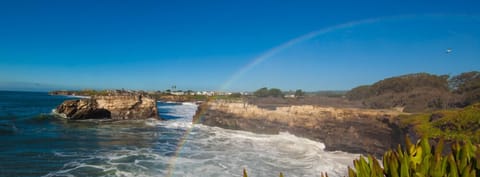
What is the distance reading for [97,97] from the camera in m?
36.4

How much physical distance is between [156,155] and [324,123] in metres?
14.2

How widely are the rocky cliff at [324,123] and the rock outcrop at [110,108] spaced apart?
7643 mm

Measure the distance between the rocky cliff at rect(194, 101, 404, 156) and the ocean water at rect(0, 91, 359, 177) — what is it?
4.66 ft

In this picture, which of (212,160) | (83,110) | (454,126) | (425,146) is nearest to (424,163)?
(425,146)

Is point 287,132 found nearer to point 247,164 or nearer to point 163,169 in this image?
point 247,164

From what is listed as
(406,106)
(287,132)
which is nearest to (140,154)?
(287,132)

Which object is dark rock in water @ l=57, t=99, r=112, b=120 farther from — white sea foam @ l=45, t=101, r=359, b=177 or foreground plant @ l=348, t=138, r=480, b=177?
foreground plant @ l=348, t=138, r=480, b=177

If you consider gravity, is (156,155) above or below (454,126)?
below

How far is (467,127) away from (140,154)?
16.7 metres

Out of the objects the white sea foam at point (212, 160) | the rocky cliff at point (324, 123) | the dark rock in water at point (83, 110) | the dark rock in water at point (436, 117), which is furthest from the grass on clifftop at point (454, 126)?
the dark rock in water at point (83, 110)

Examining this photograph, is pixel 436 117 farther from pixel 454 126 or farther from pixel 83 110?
pixel 83 110

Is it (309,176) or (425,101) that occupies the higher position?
(425,101)

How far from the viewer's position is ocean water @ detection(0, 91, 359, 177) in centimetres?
1255

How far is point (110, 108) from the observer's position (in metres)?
36.2
